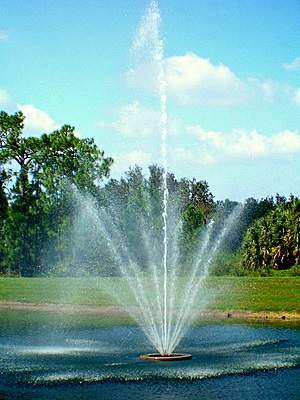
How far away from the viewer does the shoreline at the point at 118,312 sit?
26.4m

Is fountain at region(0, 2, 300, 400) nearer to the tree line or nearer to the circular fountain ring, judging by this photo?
the circular fountain ring

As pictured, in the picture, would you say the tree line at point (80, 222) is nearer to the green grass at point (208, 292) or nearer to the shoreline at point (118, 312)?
the green grass at point (208, 292)

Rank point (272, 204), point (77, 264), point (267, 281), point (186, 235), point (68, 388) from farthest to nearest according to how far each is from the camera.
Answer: point (272, 204) → point (186, 235) → point (77, 264) → point (267, 281) → point (68, 388)

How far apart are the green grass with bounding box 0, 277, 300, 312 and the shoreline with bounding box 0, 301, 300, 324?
1.58 feet

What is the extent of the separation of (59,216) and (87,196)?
11.3 ft

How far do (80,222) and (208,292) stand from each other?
22.3 m

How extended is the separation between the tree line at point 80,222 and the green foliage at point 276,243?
8 cm

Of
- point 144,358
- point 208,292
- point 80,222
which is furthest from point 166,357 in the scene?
point 80,222

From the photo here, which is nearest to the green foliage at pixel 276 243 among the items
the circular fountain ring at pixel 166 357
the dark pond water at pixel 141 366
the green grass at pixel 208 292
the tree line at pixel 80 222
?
the tree line at pixel 80 222

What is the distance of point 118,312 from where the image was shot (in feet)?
94.5

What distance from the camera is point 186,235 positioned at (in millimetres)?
56188

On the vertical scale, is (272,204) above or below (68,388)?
above

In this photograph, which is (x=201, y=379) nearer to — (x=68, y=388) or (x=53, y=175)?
(x=68, y=388)

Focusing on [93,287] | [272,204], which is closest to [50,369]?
[93,287]
